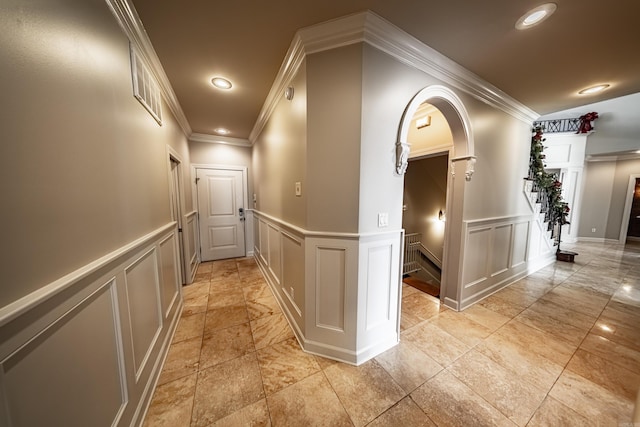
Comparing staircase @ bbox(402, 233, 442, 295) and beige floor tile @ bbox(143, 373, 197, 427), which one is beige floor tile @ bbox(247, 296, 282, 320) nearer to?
beige floor tile @ bbox(143, 373, 197, 427)

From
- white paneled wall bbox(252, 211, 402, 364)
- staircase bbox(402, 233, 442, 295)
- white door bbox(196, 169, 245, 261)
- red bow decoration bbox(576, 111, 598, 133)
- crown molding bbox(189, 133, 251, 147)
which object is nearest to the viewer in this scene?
white paneled wall bbox(252, 211, 402, 364)

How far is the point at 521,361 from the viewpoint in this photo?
5.67 feet

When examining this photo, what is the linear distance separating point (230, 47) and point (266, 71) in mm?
399

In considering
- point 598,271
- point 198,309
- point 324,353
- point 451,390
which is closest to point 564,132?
point 598,271

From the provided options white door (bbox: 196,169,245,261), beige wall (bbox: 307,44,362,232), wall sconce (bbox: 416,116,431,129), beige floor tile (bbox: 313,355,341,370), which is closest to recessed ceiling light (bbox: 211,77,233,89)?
beige wall (bbox: 307,44,362,232)

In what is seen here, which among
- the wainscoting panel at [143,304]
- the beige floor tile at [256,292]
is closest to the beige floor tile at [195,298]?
the beige floor tile at [256,292]

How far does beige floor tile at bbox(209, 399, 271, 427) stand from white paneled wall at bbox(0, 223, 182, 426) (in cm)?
51

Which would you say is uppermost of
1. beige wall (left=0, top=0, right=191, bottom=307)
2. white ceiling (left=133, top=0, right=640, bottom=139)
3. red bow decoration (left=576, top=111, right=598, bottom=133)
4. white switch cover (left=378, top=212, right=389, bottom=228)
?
red bow decoration (left=576, top=111, right=598, bottom=133)

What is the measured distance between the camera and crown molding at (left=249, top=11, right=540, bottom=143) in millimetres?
1437

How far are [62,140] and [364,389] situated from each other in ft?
7.02

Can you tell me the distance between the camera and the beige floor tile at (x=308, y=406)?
50.4 inches

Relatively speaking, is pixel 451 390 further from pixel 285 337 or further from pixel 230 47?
pixel 230 47

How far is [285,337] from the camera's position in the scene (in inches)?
79.3

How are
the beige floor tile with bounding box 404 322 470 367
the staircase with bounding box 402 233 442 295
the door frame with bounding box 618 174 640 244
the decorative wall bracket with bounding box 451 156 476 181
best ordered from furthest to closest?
the door frame with bounding box 618 174 640 244, the staircase with bounding box 402 233 442 295, the decorative wall bracket with bounding box 451 156 476 181, the beige floor tile with bounding box 404 322 470 367
